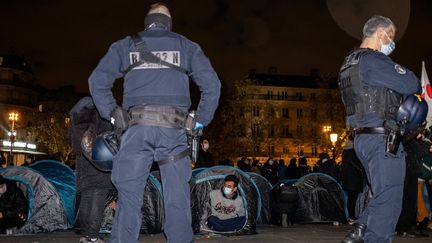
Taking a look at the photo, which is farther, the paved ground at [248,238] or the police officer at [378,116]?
the paved ground at [248,238]

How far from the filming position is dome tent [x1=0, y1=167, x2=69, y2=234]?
10094 millimetres

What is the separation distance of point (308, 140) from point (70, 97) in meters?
35.1

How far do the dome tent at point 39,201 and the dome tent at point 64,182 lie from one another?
0.15m

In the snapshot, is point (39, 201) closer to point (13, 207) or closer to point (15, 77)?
point (13, 207)

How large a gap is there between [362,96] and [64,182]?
262 inches

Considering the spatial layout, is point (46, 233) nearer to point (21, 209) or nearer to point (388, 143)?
point (21, 209)

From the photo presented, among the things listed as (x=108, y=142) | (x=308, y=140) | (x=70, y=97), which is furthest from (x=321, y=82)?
(x=108, y=142)

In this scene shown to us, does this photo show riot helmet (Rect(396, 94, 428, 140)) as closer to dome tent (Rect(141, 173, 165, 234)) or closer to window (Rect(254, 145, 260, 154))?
dome tent (Rect(141, 173, 165, 234))

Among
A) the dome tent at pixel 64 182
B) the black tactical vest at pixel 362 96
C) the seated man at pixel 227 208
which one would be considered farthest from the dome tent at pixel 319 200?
the black tactical vest at pixel 362 96

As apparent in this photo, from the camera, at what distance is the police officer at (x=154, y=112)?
16.6ft

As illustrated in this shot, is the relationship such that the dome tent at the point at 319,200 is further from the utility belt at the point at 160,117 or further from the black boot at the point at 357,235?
the utility belt at the point at 160,117

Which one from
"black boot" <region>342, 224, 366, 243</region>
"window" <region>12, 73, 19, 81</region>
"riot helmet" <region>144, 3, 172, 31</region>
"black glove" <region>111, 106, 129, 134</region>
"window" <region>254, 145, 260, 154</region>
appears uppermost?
"window" <region>12, 73, 19, 81</region>

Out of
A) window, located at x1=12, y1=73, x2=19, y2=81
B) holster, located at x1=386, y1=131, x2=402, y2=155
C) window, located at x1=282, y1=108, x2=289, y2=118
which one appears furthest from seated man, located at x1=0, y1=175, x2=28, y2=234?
window, located at x1=12, y1=73, x2=19, y2=81

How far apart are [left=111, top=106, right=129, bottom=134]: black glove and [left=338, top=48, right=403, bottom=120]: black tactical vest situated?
8.06 feet
